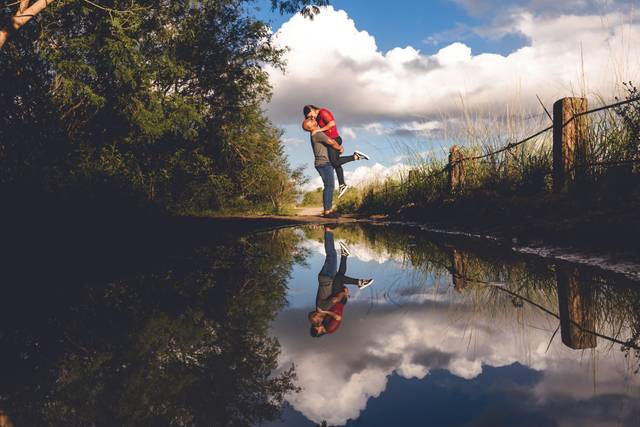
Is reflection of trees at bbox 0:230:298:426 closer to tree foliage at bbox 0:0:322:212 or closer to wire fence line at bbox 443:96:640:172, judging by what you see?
wire fence line at bbox 443:96:640:172

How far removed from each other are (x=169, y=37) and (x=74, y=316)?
50.0 feet

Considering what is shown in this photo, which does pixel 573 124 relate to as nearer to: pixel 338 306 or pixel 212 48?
pixel 338 306

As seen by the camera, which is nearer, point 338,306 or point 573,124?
point 338,306

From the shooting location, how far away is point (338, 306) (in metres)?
2.68

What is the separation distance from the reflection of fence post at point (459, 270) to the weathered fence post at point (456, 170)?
492 centimetres

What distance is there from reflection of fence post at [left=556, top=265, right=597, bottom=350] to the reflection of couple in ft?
3.47

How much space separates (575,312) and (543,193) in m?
4.59

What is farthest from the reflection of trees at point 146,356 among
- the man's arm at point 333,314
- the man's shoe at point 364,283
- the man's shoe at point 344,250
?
the man's shoe at point 344,250

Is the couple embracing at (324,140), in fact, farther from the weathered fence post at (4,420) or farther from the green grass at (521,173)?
the weathered fence post at (4,420)

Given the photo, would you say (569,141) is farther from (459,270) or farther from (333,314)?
(333,314)

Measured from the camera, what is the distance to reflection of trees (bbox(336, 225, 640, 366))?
6.70ft

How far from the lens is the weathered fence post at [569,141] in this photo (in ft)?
19.4

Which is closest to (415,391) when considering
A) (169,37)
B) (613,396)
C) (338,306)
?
(613,396)

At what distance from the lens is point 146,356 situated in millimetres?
1848
